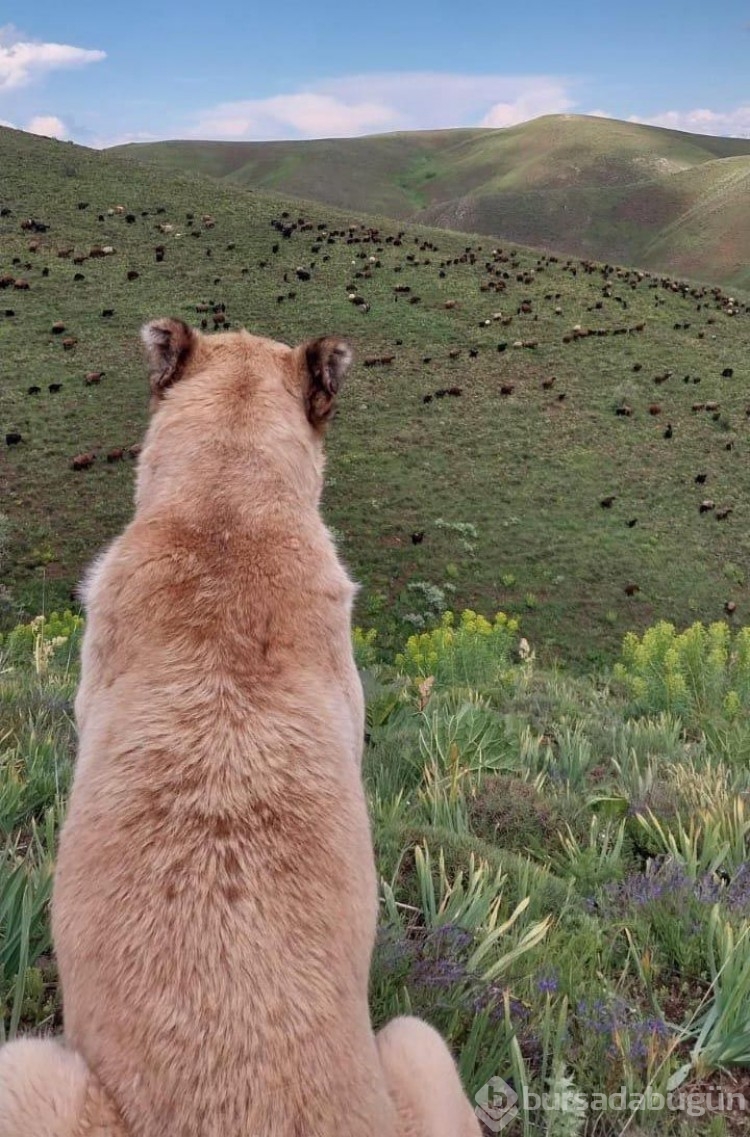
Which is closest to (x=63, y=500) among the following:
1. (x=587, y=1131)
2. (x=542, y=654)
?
(x=542, y=654)

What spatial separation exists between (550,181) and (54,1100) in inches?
5362

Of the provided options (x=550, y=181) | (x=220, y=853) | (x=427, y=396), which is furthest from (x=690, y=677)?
(x=550, y=181)

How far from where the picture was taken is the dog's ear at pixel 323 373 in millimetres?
2928

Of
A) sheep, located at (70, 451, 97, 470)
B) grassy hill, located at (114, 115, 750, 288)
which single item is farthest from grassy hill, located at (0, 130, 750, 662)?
grassy hill, located at (114, 115, 750, 288)

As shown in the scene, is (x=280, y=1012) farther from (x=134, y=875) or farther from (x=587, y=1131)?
(x=587, y=1131)

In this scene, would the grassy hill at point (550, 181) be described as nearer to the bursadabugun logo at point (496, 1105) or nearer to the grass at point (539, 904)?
the grass at point (539, 904)

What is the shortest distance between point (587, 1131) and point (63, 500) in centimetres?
2021

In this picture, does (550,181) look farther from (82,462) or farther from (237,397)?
(237,397)

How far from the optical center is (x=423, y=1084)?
180cm

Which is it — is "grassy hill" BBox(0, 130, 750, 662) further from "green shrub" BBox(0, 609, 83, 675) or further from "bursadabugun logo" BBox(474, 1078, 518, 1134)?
"bursadabugun logo" BBox(474, 1078, 518, 1134)

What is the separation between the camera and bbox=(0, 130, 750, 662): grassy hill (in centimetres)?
2006

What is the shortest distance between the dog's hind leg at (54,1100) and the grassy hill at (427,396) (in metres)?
13.7

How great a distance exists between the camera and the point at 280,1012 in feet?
4.75

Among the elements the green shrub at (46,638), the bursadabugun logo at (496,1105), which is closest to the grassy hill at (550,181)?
the green shrub at (46,638)
